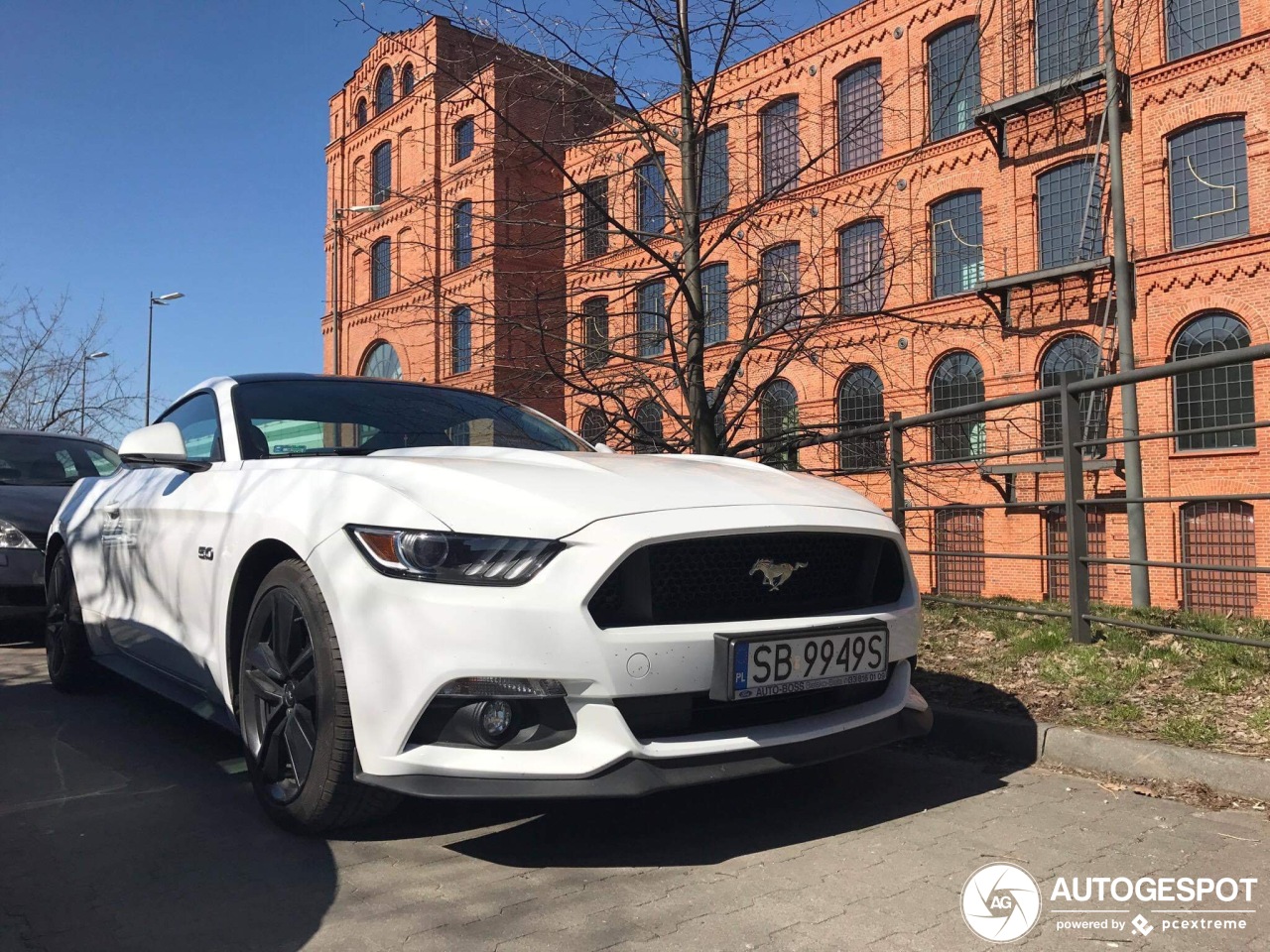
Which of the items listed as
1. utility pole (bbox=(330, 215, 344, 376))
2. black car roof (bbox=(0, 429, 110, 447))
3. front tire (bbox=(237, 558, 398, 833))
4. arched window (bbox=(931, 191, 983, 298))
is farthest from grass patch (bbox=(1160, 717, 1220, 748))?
arched window (bbox=(931, 191, 983, 298))

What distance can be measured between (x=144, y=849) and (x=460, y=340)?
6.83 metres

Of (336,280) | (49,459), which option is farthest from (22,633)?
(336,280)

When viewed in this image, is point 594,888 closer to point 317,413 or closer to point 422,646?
point 422,646

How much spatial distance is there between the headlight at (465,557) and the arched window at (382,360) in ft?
116

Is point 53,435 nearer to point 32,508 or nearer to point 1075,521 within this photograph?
point 32,508

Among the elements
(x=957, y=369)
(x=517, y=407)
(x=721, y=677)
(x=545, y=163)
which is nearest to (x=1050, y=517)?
(x=957, y=369)

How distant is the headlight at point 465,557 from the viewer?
270 cm

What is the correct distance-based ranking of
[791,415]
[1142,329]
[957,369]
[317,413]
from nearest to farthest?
1. [317,413]
2. [791,415]
3. [1142,329]
4. [957,369]

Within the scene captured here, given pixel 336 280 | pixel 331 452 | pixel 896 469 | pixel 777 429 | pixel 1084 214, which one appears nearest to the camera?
pixel 331 452

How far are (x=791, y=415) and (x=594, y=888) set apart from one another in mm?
6571

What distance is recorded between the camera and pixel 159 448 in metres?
4.07

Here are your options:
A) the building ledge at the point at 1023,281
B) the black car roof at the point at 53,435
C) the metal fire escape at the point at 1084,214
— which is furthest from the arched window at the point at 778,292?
the metal fire escape at the point at 1084,214

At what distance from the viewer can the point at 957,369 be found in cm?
2431

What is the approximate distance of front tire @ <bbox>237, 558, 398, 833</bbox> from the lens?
287 centimetres
